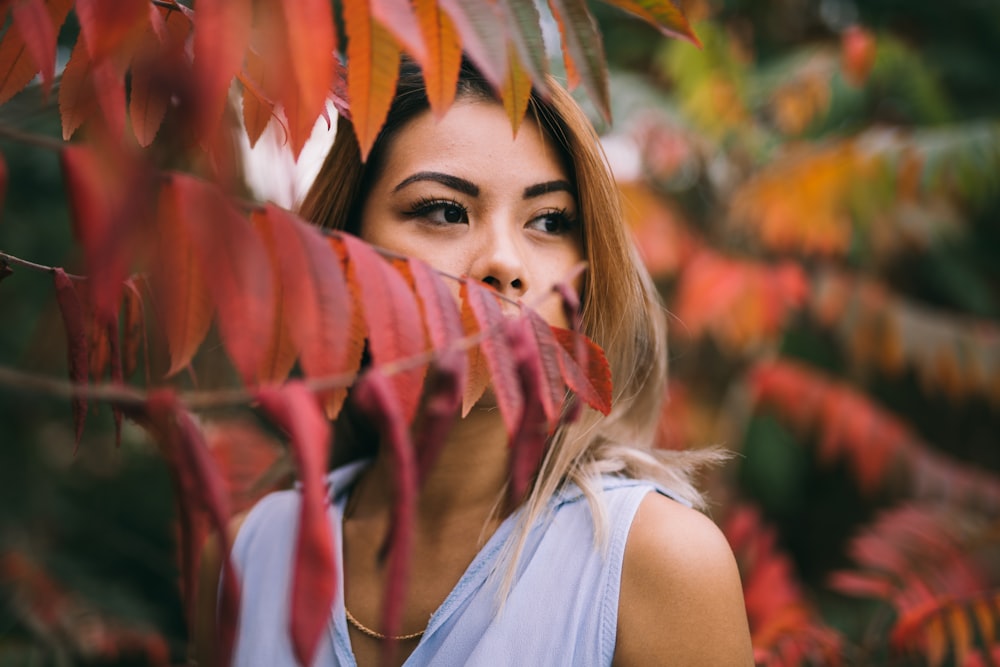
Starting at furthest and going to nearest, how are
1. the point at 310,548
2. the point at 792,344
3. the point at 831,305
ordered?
the point at 792,344, the point at 831,305, the point at 310,548

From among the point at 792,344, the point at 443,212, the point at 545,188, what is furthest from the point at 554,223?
the point at 792,344

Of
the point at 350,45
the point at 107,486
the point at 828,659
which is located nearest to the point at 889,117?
the point at 828,659

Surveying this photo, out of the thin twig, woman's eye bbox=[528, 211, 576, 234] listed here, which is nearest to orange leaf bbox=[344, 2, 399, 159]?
the thin twig

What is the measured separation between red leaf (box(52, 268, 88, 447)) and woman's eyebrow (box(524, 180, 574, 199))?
1.99ft

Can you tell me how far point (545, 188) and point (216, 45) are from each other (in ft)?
2.16

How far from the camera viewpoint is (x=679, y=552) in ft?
3.22

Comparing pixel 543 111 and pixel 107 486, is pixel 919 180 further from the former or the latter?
pixel 107 486

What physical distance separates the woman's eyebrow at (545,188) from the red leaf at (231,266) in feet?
1.93

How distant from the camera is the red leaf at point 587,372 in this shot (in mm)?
707

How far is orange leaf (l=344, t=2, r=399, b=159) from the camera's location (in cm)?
58

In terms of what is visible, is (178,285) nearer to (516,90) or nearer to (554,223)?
(516,90)

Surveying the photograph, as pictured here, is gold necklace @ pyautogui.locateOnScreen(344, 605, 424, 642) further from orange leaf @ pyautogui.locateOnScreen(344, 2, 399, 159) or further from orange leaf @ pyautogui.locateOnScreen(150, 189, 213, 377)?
orange leaf @ pyautogui.locateOnScreen(344, 2, 399, 159)

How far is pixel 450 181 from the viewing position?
1.06m

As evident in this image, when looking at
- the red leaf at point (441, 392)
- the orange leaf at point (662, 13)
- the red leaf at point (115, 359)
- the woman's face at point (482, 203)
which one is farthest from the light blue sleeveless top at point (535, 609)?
the orange leaf at point (662, 13)
